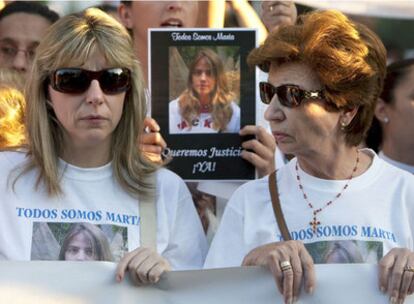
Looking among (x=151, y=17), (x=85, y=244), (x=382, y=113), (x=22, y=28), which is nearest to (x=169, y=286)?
(x=85, y=244)

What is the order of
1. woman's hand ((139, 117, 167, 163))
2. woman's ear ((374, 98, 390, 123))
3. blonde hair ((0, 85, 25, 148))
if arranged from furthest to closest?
woman's ear ((374, 98, 390, 123))
woman's hand ((139, 117, 167, 163))
blonde hair ((0, 85, 25, 148))

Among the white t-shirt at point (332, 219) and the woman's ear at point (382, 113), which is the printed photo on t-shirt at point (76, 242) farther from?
the woman's ear at point (382, 113)

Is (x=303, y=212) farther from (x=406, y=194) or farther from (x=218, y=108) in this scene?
(x=218, y=108)

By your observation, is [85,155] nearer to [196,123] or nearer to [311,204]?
[196,123]

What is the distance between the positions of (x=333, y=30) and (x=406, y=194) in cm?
54

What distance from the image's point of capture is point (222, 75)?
3914 millimetres

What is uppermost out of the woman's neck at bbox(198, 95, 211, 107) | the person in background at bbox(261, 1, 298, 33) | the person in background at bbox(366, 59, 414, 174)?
the person in background at bbox(261, 1, 298, 33)

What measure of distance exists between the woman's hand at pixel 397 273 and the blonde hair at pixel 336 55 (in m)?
0.55

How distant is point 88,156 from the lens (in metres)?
3.48

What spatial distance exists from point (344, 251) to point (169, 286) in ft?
1.70

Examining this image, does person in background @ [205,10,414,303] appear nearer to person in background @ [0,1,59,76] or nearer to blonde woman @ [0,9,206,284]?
blonde woman @ [0,9,206,284]

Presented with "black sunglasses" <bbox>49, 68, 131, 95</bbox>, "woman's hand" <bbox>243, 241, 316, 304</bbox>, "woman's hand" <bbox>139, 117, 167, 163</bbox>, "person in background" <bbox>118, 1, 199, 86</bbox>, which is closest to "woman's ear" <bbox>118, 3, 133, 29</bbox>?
"person in background" <bbox>118, 1, 199, 86</bbox>

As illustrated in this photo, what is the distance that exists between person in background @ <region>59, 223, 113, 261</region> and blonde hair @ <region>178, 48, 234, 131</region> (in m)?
0.72

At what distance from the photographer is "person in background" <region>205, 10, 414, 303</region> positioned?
3.31 metres
